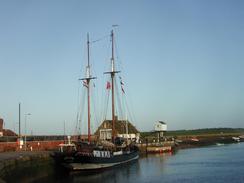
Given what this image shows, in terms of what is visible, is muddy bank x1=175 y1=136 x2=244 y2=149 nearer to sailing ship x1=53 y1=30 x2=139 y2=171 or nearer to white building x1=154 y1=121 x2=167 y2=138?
white building x1=154 y1=121 x2=167 y2=138

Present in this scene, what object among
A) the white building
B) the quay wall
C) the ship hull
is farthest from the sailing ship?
the white building

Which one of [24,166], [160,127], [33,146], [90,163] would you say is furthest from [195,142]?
[24,166]

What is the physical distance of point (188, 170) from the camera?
67.3 m

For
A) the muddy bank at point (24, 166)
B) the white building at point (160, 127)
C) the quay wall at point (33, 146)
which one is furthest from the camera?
the white building at point (160, 127)

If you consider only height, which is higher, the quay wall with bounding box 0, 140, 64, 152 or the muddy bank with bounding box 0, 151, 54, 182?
the quay wall with bounding box 0, 140, 64, 152

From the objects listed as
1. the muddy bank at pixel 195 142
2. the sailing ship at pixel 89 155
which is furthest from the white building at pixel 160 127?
the sailing ship at pixel 89 155

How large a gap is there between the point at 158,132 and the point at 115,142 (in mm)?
56546

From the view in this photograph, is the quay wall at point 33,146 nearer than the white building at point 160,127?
Yes

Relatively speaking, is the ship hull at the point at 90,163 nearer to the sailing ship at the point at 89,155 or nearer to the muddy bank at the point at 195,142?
the sailing ship at the point at 89,155

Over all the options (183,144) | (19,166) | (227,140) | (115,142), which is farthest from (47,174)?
(227,140)

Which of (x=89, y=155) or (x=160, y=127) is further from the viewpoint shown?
(x=160, y=127)

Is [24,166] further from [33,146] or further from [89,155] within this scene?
[33,146]

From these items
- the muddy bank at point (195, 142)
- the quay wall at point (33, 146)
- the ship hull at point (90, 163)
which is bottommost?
the ship hull at point (90, 163)

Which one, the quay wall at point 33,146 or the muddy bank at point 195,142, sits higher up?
the quay wall at point 33,146
